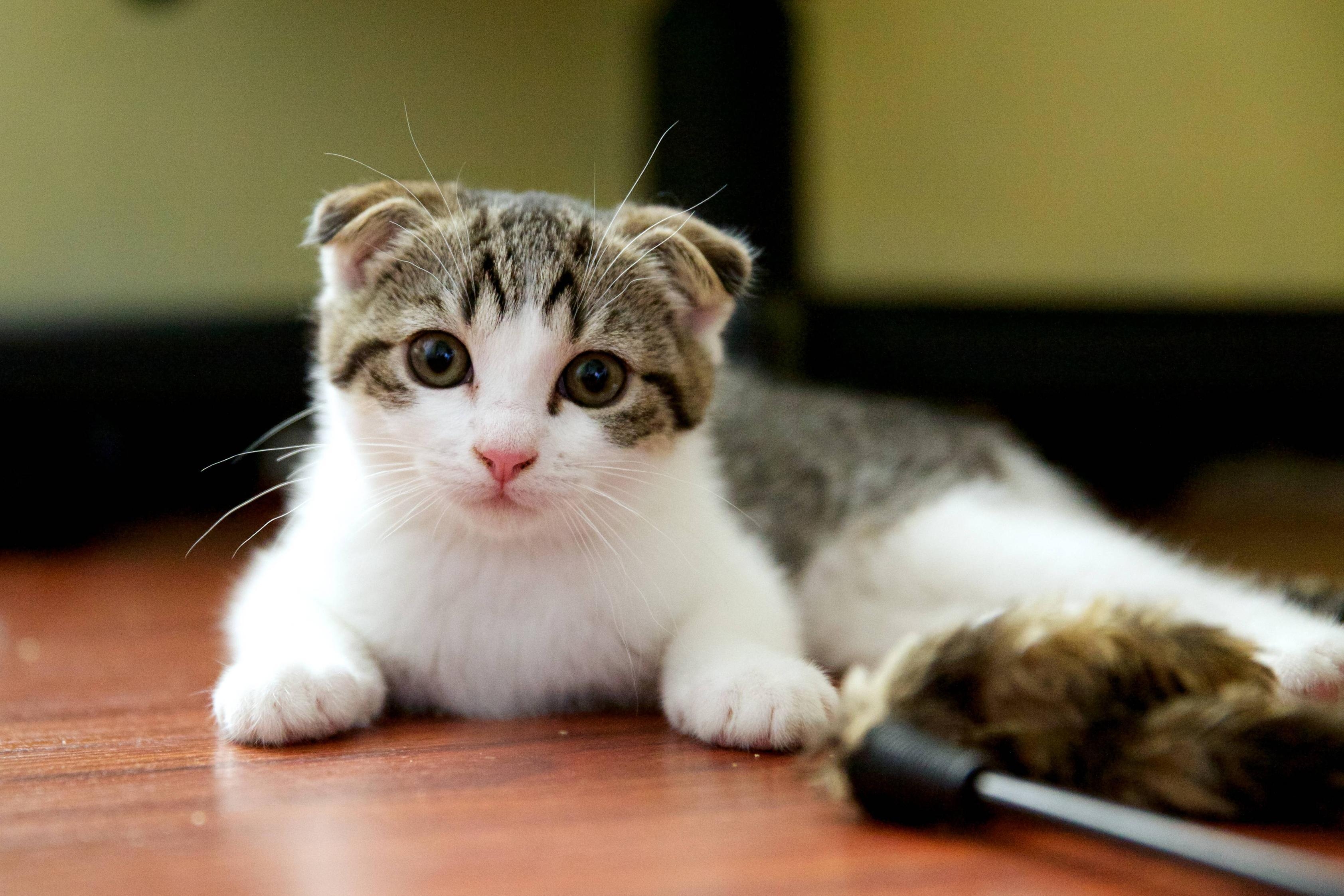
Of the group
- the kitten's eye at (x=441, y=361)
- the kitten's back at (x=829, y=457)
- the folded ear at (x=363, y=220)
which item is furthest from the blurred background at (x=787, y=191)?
the kitten's eye at (x=441, y=361)

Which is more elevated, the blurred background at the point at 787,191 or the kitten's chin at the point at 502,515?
the blurred background at the point at 787,191

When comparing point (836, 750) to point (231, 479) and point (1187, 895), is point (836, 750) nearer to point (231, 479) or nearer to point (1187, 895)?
point (1187, 895)

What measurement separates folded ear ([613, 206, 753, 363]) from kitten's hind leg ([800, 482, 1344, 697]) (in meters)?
0.58

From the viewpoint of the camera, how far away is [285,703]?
129 centimetres

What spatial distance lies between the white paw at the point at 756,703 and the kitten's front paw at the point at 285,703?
16.5 inches

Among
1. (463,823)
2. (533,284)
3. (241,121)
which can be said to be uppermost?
(241,121)

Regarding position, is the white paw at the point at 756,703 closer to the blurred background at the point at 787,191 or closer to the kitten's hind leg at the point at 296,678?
the kitten's hind leg at the point at 296,678

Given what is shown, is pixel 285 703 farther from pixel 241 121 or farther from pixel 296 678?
pixel 241 121

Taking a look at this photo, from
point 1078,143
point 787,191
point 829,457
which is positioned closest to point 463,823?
point 829,457

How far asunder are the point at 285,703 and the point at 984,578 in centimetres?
110

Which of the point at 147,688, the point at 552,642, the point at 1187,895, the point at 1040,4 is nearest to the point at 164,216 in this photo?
the point at 147,688

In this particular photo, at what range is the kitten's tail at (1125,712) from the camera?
0.99m

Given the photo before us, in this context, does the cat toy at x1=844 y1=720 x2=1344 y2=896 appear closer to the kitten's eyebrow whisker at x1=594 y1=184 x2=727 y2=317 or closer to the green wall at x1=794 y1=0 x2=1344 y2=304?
the kitten's eyebrow whisker at x1=594 y1=184 x2=727 y2=317

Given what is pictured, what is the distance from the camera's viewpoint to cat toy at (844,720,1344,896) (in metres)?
0.82
